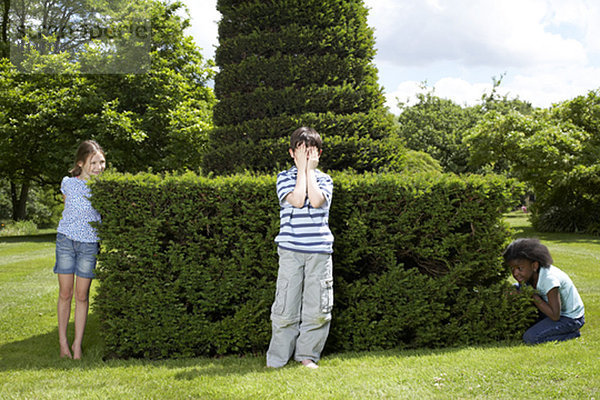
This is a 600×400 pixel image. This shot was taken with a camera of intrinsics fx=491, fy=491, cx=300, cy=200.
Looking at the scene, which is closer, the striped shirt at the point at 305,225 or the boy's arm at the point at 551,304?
the striped shirt at the point at 305,225

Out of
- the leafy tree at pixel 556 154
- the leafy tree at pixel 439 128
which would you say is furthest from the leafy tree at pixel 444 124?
the leafy tree at pixel 556 154

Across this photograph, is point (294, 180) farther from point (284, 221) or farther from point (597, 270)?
point (597, 270)

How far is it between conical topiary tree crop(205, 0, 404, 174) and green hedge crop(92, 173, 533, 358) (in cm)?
140

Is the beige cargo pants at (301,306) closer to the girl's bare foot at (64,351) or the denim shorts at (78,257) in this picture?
the denim shorts at (78,257)

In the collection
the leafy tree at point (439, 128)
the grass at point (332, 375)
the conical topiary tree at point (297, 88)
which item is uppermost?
the leafy tree at point (439, 128)

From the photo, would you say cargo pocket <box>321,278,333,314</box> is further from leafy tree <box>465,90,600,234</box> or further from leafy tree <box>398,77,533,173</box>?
leafy tree <box>398,77,533,173</box>

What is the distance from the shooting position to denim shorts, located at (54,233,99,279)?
17.6 feet

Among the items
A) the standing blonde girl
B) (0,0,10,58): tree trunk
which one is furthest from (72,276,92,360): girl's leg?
(0,0,10,58): tree trunk

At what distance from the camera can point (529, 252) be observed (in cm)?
546

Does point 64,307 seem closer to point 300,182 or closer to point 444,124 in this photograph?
point 300,182

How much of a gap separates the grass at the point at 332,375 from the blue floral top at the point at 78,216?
1326 mm

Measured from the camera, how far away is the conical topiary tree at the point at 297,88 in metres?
6.59

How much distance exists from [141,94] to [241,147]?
1971cm

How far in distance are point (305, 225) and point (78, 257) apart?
8.63 ft
